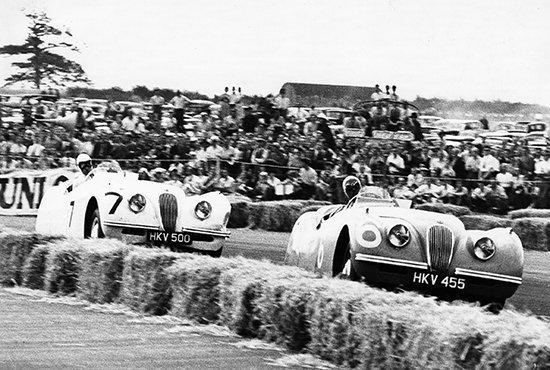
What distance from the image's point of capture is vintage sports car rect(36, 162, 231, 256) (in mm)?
11930

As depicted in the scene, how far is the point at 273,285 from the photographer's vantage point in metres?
7.06

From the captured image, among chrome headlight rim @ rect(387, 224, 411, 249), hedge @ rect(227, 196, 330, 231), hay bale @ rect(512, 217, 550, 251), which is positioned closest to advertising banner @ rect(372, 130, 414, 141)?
hedge @ rect(227, 196, 330, 231)

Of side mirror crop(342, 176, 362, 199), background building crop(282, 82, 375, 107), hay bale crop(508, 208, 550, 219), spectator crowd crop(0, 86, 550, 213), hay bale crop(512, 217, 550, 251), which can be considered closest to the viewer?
side mirror crop(342, 176, 362, 199)

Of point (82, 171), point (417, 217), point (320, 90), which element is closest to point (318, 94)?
point (320, 90)

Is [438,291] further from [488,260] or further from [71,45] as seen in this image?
[71,45]

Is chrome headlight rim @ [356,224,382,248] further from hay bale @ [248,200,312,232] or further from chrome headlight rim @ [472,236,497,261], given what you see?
hay bale @ [248,200,312,232]

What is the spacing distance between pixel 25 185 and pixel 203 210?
9120mm

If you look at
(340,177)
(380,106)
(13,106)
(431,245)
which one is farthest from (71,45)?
(431,245)

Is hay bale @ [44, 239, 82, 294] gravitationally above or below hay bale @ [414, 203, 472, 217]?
below

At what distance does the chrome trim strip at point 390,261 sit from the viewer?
840cm

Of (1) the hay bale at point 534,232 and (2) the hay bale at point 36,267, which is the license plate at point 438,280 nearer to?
(2) the hay bale at point 36,267

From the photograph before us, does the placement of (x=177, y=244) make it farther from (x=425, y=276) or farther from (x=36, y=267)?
(x=425, y=276)

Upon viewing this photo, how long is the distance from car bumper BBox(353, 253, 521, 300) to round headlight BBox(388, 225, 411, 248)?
132 millimetres

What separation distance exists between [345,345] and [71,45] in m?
25.8
